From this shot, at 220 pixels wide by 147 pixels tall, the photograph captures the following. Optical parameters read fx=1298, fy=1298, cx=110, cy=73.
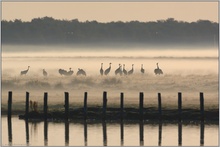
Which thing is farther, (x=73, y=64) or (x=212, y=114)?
(x=73, y=64)

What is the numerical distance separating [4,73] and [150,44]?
80.9 feet

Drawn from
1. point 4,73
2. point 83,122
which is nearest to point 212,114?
point 83,122

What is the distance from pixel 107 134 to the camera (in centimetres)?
4584

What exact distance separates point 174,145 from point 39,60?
5907 cm

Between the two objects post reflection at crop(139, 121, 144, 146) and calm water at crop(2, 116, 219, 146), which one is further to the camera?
post reflection at crop(139, 121, 144, 146)

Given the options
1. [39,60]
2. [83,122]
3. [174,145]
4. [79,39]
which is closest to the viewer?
[174,145]

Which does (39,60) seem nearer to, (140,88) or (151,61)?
(151,61)

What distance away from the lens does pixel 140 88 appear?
76.8 meters

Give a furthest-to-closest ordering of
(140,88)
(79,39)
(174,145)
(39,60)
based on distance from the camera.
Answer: (39,60) → (79,39) → (140,88) → (174,145)

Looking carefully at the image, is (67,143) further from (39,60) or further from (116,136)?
(39,60)

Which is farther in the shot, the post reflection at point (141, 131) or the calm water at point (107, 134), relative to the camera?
the post reflection at point (141, 131)

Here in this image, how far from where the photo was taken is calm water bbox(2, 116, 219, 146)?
44.0 meters

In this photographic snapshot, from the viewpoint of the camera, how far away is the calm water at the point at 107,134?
44.0 metres

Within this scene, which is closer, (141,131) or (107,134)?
(107,134)
